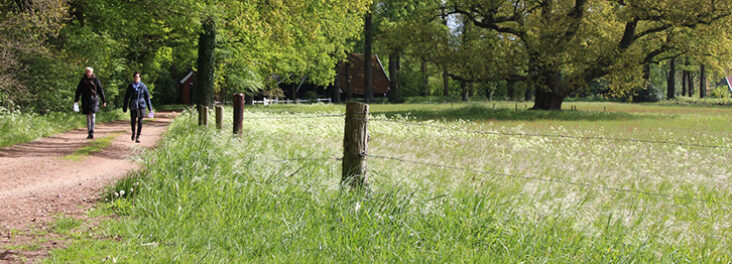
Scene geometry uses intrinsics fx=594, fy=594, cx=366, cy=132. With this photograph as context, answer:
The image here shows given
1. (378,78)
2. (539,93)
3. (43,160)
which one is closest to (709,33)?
(539,93)

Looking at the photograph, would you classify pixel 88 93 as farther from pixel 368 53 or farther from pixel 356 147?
pixel 368 53

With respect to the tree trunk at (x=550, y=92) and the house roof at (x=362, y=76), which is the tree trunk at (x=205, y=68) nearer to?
the tree trunk at (x=550, y=92)

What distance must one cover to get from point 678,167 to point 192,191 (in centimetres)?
785

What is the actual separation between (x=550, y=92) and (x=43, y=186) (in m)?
31.8

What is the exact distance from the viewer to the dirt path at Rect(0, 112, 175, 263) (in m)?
5.66

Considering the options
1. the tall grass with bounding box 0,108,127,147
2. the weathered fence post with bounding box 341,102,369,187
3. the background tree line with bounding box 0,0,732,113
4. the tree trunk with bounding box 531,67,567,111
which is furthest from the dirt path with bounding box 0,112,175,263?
the tree trunk with bounding box 531,67,567,111

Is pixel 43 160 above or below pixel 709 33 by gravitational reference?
below

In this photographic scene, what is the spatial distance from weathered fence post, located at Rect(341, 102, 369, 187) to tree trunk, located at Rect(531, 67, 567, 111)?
2755cm

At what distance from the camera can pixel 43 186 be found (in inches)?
330

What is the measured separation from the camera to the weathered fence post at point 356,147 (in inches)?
263

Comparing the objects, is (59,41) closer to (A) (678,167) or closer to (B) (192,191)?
(B) (192,191)

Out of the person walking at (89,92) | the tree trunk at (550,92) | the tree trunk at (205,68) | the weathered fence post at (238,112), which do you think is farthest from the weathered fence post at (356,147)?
the tree trunk at (550,92)

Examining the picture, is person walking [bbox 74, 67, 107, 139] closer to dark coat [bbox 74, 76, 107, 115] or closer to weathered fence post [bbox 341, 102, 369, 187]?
dark coat [bbox 74, 76, 107, 115]

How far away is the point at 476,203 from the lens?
19.7 ft
